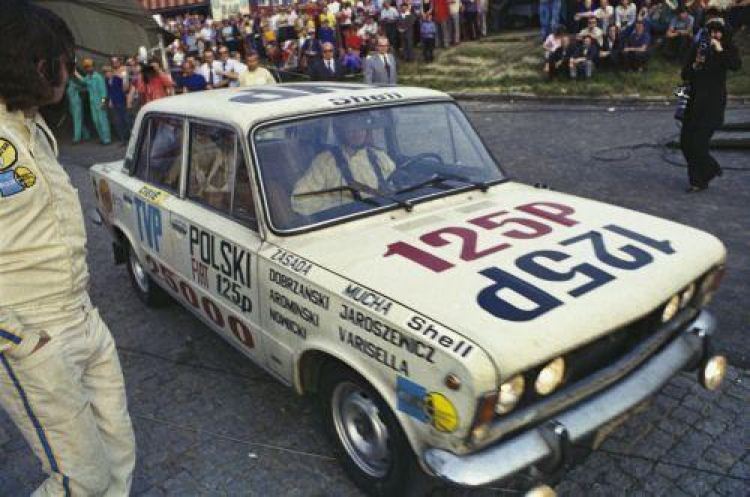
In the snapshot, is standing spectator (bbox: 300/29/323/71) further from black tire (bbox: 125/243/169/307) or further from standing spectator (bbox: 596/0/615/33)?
black tire (bbox: 125/243/169/307)

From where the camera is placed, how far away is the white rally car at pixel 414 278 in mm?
2352

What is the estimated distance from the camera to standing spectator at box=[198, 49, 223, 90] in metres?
13.6

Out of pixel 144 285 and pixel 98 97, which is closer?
pixel 144 285

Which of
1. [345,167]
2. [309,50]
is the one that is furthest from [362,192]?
[309,50]

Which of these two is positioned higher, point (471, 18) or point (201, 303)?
point (471, 18)

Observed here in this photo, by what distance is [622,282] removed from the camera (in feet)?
8.73

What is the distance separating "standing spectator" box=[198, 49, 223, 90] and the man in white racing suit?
39.5 ft

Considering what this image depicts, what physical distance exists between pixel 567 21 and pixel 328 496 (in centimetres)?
1520

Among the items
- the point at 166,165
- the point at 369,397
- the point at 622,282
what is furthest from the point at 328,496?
the point at 166,165

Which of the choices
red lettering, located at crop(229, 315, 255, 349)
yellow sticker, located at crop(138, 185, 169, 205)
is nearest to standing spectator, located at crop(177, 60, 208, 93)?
yellow sticker, located at crop(138, 185, 169, 205)

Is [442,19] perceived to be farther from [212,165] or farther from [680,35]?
[212,165]

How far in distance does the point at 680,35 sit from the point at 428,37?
6.80m

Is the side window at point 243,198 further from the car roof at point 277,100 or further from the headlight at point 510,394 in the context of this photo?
the headlight at point 510,394

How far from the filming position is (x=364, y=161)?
357 centimetres
